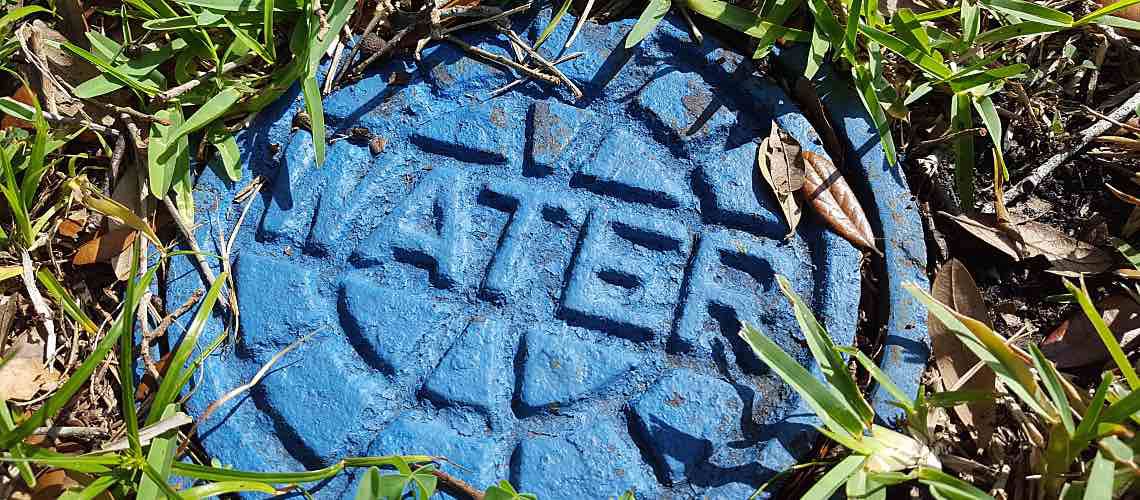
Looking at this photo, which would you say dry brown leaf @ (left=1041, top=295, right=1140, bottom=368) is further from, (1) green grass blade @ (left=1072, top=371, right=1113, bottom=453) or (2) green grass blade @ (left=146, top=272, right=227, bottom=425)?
(2) green grass blade @ (left=146, top=272, right=227, bottom=425)

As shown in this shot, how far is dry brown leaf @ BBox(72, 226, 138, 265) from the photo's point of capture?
171 centimetres

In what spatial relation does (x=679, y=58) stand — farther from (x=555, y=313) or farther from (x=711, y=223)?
(x=555, y=313)

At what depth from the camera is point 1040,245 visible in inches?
64.4

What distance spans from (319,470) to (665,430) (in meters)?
0.54

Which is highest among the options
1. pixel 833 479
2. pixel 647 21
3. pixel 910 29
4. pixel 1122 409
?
pixel 910 29

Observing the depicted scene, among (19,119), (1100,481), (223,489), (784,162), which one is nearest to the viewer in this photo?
(1100,481)

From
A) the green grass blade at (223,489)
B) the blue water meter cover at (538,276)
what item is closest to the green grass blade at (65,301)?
the blue water meter cover at (538,276)

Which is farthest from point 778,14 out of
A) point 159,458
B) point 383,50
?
point 159,458

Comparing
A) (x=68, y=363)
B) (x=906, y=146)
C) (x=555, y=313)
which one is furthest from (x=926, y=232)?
(x=68, y=363)

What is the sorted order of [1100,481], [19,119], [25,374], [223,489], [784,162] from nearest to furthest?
[1100,481] → [223,489] → [784,162] → [25,374] → [19,119]

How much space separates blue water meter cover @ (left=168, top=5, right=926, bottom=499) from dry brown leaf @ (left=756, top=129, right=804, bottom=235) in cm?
2

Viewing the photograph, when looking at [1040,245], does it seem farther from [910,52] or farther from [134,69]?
[134,69]

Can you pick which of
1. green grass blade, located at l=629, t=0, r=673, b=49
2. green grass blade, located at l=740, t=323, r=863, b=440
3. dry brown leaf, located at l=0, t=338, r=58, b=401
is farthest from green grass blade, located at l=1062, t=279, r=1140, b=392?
dry brown leaf, located at l=0, t=338, r=58, b=401

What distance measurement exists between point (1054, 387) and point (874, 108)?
53 centimetres
